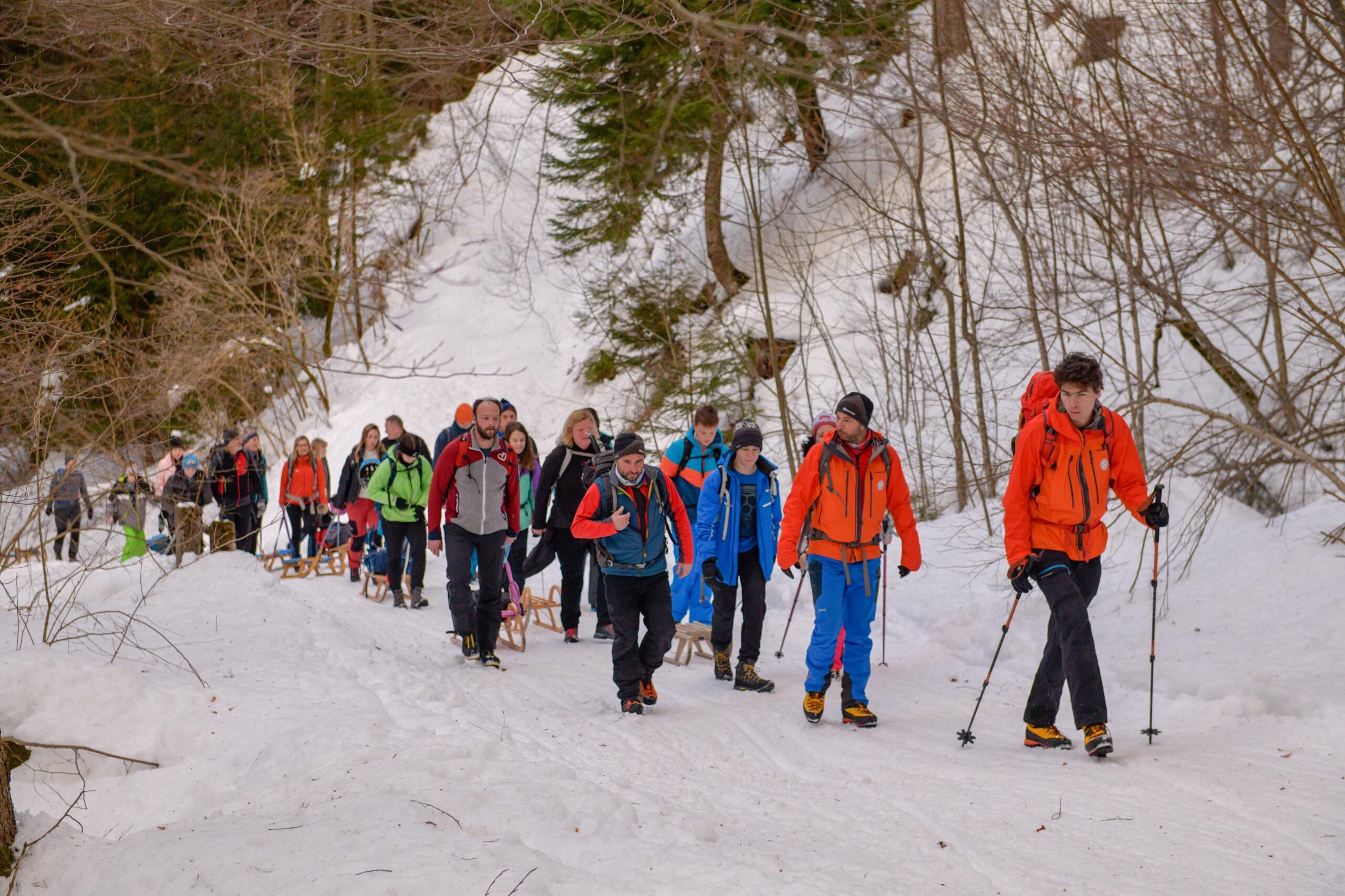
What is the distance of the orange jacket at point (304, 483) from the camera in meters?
13.8

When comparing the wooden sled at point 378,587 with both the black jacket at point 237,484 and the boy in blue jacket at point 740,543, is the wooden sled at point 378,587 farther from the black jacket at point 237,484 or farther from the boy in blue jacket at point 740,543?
the boy in blue jacket at point 740,543

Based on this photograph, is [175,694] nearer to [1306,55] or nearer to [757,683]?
[757,683]

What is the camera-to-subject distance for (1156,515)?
545 cm

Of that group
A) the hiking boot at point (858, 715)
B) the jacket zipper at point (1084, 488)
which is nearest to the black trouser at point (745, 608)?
the hiking boot at point (858, 715)

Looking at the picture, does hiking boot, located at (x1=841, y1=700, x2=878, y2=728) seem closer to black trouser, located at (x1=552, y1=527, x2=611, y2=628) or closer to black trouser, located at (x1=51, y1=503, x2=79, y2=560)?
black trouser, located at (x1=552, y1=527, x2=611, y2=628)

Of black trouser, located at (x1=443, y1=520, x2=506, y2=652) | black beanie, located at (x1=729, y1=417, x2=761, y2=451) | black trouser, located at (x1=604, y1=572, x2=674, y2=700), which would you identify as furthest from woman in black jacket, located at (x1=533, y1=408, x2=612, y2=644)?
black trouser, located at (x1=604, y1=572, x2=674, y2=700)

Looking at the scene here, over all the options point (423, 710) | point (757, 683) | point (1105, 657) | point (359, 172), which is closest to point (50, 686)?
point (423, 710)

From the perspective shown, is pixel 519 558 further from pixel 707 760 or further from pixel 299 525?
pixel 299 525

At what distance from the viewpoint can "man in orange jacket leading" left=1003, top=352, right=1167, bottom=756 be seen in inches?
211

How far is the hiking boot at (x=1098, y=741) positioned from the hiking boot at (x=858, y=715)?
1.32m

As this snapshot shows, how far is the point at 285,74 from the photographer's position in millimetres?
7598

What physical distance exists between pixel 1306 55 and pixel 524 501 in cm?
733

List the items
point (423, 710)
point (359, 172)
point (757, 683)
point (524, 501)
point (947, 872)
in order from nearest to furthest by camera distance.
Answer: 1. point (947, 872)
2. point (423, 710)
3. point (757, 683)
4. point (524, 501)
5. point (359, 172)

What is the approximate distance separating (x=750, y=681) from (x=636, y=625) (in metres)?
1.10
